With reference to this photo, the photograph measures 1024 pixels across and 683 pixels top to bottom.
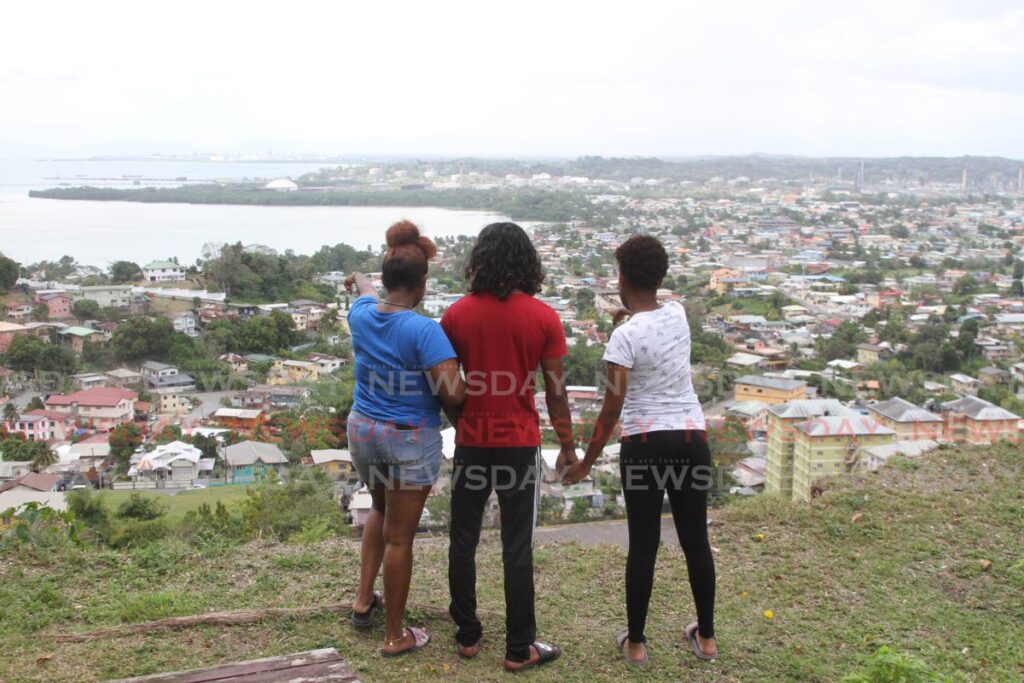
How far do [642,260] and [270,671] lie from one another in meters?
1.33

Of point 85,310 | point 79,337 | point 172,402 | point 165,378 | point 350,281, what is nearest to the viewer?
point 350,281

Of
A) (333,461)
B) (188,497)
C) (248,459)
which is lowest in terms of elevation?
(248,459)

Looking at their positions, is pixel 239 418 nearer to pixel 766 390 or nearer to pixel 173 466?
pixel 173 466

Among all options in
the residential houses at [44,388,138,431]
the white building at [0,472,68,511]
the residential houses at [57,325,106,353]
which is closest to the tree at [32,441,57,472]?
the white building at [0,472,68,511]

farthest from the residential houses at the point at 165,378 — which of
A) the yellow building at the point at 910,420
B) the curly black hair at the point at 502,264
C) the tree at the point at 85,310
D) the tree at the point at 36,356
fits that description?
the curly black hair at the point at 502,264

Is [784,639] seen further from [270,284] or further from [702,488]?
[270,284]

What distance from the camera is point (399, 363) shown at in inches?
84.7

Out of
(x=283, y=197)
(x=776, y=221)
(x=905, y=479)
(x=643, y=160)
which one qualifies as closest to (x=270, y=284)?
(x=283, y=197)

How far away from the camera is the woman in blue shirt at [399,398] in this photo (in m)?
2.14

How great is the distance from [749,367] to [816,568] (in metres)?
14.3

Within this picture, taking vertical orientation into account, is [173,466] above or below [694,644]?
below

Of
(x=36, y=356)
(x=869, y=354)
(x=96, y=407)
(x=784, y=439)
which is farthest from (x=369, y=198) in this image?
(x=784, y=439)

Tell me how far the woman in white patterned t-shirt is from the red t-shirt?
181mm

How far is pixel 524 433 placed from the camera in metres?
2.17
